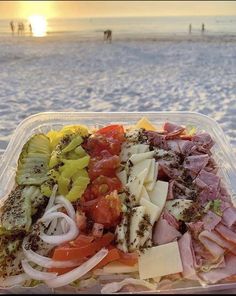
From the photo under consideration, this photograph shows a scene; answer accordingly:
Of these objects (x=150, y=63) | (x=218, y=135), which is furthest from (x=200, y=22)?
(x=218, y=135)

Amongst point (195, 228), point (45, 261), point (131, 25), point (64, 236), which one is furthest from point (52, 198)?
point (131, 25)

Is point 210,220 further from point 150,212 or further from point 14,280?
point 14,280

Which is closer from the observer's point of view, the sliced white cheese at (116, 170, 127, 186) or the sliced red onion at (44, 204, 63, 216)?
the sliced red onion at (44, 204, 63, 216)

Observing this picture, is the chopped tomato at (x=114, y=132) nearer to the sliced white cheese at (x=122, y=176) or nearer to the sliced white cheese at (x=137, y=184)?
the sliced white cheese at (x=122, y=176)

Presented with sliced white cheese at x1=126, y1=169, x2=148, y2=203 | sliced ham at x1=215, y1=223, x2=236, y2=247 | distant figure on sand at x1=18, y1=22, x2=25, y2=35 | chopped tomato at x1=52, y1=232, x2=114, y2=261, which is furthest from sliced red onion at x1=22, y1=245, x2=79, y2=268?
distant figure on sand at x1=18, y1=22, x2=25, y2=35

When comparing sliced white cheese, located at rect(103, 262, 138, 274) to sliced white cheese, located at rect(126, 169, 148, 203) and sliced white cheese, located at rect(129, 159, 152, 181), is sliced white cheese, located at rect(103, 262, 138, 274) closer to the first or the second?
sliced white cheese, located at rect(126, 169, 148, 203)

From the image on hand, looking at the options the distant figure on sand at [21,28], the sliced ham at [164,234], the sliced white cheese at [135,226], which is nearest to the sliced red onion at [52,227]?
the sliced white cheese at [135,226]

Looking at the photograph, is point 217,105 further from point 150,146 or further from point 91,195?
point 91,195
